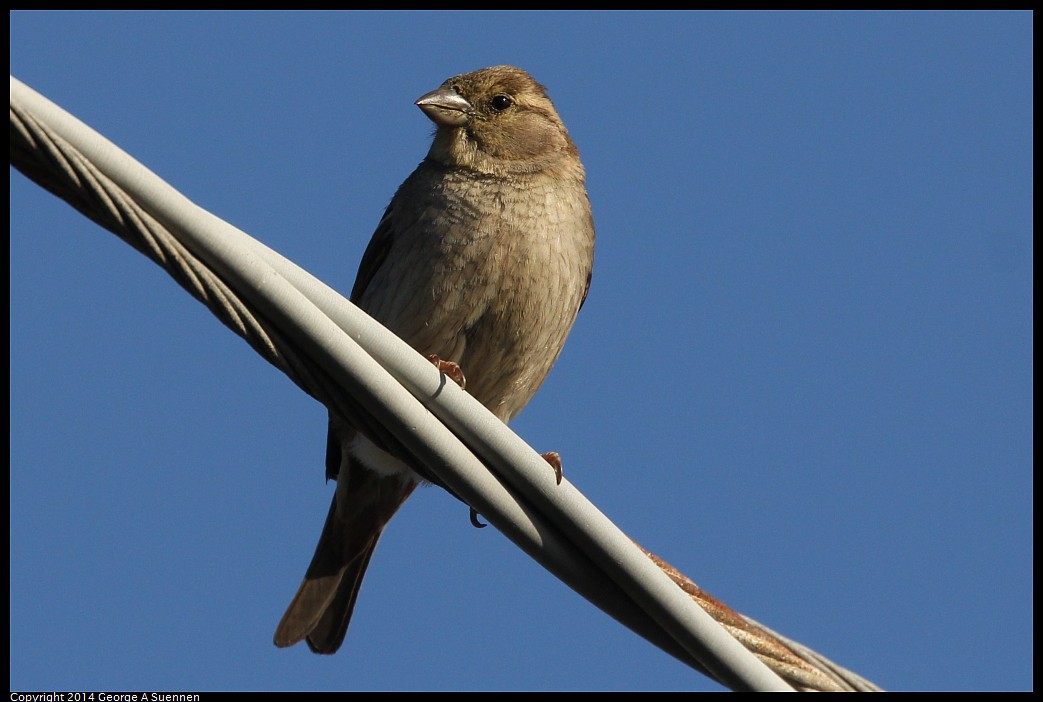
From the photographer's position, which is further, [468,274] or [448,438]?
[468,274]

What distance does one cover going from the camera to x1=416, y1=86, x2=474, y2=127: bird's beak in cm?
609

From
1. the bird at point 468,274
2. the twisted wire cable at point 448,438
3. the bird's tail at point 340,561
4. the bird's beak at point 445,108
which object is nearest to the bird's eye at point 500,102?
the bird at point 468,274

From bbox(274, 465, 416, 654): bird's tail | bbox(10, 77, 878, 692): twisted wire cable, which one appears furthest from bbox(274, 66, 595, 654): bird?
bbox(10, 77, 878, 692): twisted wire cable

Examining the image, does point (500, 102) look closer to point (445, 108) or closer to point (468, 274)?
point (445, 108)

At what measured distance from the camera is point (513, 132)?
6.13 meters

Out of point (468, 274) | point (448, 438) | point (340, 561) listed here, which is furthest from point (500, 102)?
point (448, 438)

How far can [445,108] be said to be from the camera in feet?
20.1

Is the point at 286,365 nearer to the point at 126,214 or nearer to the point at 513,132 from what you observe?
the point at 126,214

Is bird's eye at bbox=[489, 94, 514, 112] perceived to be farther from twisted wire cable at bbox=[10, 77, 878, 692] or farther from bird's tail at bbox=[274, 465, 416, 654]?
twisted wire cable at bbox=[10, 77, 878, 692]

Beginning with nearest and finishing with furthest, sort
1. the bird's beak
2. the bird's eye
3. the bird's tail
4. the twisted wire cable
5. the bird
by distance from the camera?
the twisted wire cable, the bird, the bird's tail, the bird's beak, the bird's eye

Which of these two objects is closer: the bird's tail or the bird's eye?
the bird's tail

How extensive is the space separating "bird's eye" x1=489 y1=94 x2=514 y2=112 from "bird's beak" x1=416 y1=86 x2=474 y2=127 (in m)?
0.12

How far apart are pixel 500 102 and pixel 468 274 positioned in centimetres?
127
